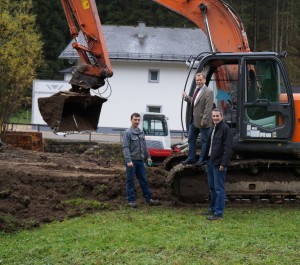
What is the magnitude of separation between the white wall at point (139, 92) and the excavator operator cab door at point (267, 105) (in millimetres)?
31068

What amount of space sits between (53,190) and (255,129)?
173 inches

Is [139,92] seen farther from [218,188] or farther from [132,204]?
[218,188]

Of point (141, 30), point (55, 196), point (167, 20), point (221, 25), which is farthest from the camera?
point (167, 20)

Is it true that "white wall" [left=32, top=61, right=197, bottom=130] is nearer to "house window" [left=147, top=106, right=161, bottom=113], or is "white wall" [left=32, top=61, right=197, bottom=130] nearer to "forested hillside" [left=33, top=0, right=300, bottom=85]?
"house window" [left=147, top=106, right=161, bottom=113]

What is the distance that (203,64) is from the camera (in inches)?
447

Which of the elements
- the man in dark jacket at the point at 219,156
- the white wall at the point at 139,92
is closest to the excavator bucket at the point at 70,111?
the man in dark jacket at the point at 219,156

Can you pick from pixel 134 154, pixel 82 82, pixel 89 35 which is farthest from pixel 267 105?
pixel 89 35

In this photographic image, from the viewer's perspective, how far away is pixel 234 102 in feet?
37.2

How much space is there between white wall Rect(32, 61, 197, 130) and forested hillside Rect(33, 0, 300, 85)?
10329mm

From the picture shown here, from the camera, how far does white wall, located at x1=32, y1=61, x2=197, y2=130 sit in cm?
4253

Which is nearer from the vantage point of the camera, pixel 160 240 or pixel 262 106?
pixel 160 240

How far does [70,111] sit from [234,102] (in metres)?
3.12

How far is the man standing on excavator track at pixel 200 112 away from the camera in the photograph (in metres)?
10.8

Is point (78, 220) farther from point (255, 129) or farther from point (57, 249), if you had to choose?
point (255, 129)
